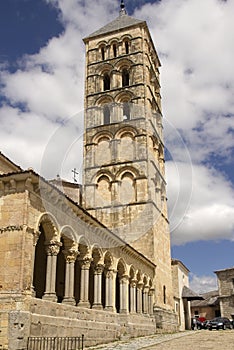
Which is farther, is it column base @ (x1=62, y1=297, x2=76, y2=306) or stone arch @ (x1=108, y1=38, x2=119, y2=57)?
stone arch @ (x1=108, y1=38, x2=119, y2=57)

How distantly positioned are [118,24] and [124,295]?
2367cm

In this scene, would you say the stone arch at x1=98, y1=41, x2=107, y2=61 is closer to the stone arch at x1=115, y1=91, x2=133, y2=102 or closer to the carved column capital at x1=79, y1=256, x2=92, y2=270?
the stone arch at x1=115, y1=91, x2=133, y2=102

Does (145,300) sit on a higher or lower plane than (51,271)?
lower

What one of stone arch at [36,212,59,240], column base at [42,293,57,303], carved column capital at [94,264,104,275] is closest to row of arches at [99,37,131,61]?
carved column capital at [94,264,104,275]

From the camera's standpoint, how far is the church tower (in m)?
26.0

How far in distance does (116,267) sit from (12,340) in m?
8.78

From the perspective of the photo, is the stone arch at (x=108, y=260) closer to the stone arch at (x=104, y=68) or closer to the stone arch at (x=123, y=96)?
the stone arch at (x=123, y=96)

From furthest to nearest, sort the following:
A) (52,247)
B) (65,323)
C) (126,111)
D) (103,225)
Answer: (126,111)
(103,225)
(52,247)
(65,323)

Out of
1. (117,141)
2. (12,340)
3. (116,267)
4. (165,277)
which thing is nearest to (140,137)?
(117,141)

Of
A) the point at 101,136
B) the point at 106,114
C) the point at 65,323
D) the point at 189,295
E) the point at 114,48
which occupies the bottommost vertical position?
the point at 65,323

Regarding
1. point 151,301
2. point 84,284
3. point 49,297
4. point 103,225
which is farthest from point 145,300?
point 49,297

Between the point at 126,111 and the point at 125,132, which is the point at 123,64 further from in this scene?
the point at 125,132

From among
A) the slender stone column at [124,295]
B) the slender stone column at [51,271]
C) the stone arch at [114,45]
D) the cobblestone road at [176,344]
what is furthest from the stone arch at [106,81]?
the slender stone column at [51,271]

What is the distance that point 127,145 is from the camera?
91.5ft
